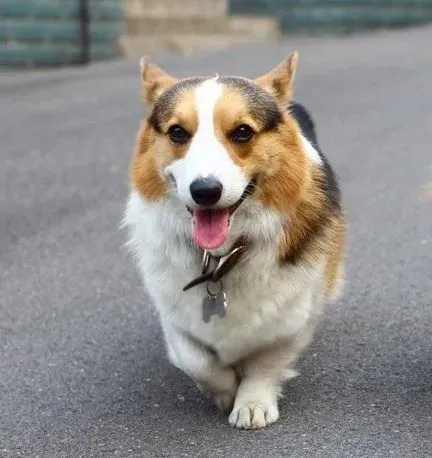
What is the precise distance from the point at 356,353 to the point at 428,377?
426 millimetres

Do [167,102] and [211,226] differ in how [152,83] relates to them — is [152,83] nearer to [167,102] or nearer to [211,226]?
[167,102]

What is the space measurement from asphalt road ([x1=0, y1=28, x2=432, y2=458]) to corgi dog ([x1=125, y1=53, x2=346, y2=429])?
25cm

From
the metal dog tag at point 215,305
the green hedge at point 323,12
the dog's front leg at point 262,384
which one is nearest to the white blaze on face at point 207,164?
the metal dog tag at point 215,305

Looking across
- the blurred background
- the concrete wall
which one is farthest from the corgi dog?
the blurred background

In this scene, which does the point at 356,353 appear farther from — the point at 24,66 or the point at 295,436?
the point at 24,66

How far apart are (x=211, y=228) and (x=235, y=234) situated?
178 mm

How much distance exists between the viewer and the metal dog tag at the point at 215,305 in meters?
3.86

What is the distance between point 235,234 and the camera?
3818 millimetres

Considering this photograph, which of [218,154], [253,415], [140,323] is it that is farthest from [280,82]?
[140,323]

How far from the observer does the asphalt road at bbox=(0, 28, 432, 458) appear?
3.91 m

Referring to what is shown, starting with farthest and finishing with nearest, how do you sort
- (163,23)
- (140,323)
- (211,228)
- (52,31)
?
(163,23)
(52,31)
(140,323)
(211,228)

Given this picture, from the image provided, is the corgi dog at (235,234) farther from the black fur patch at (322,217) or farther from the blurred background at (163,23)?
the blurred background at (163,23)

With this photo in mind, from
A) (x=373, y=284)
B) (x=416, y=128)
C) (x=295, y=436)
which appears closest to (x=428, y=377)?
(x=295, y=436)

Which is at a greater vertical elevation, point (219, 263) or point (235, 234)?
point (235, 234)
